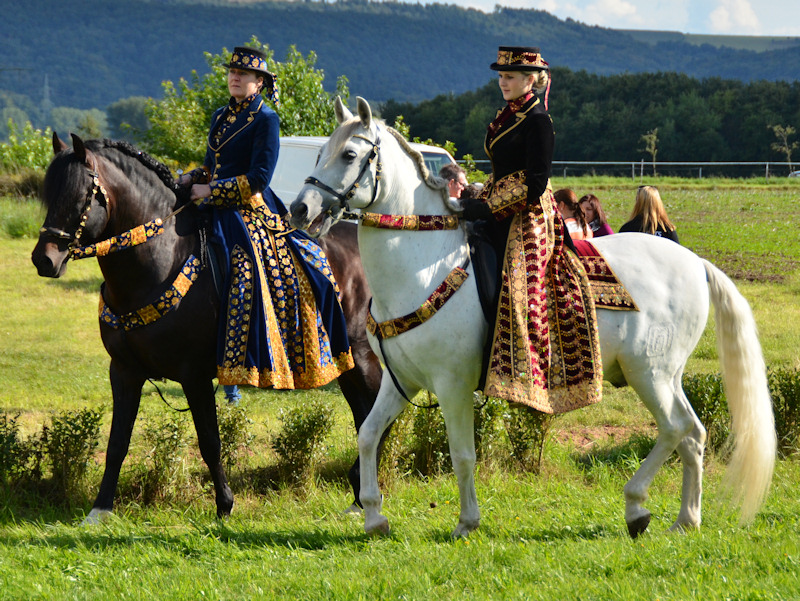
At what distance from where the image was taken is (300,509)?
17.5 ft

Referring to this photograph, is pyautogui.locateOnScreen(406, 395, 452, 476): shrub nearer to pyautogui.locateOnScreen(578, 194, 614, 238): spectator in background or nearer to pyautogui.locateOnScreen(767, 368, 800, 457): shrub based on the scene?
pyautogui.locateOnScreen(767, 368, 800, 457): shrub

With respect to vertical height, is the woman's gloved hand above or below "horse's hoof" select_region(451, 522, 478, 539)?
above

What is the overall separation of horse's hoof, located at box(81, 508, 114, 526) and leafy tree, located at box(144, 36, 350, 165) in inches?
425

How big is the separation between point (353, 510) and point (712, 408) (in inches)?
118

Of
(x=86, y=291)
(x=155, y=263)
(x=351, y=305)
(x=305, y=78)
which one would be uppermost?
(x=305, y=78)

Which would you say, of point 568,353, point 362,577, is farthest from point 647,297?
point 362,577

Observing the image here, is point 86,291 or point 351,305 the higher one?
Answer: point 351,305

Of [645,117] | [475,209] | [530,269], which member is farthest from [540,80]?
[645,117]

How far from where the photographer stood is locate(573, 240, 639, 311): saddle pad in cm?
455

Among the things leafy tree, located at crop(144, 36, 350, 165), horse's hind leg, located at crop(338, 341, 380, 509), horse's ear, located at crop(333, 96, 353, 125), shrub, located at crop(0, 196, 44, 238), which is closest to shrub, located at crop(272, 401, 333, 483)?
horse's hind leg, located at crop(338, 341, 380, 509)

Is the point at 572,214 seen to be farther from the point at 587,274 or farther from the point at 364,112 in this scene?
the point at 364,112

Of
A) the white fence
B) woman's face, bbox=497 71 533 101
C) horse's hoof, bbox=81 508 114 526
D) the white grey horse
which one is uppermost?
woman's face, bbox=497 71 533 101

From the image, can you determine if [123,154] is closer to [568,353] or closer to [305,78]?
[568,353]

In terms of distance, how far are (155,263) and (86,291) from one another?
10.6m
